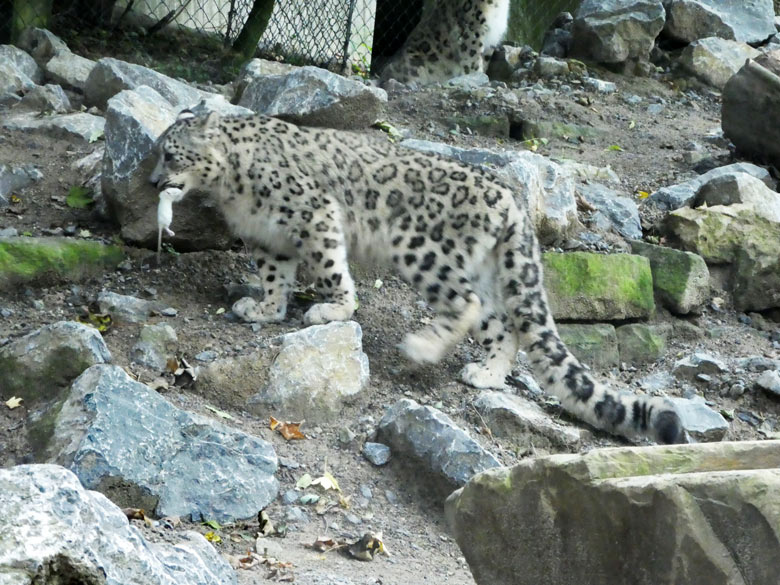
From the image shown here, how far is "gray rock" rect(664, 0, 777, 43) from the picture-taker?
1323 centimetres

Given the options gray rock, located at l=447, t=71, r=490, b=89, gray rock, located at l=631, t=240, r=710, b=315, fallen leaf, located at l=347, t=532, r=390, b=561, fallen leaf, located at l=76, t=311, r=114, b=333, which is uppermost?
gray rock, located at l=447, t=71, r=490, b=89

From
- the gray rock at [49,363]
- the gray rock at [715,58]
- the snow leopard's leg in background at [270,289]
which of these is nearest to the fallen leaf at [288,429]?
the gray rock at [49,363]

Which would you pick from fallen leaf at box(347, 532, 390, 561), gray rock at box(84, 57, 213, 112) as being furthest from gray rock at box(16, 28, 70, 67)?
fallen leaf at box(347, 532, 390, 561)

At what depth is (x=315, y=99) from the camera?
7.89 m

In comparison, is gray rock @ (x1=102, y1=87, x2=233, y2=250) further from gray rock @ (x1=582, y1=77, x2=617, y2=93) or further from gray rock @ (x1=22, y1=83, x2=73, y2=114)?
gray rock @ (x1=582, y1=77, x2=617, y2=93)

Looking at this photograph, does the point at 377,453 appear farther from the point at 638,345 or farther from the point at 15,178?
the point at 15,178

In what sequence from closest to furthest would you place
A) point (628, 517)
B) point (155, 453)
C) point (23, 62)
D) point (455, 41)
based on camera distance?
1. point (628, 517)
2. point (155, 453)
3. point (23, 62)
4. point (455, 41)

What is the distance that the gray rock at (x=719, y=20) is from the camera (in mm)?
13227

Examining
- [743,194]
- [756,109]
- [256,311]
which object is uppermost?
[756,109]

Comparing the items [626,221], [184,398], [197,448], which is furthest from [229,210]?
[626,221]

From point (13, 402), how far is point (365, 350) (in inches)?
77.8

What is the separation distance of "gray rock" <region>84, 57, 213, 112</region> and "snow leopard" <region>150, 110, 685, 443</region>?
1774 mm

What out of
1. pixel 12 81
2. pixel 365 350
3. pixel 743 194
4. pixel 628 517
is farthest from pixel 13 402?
pixel 743 194

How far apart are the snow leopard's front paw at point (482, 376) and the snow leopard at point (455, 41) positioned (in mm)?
6159
